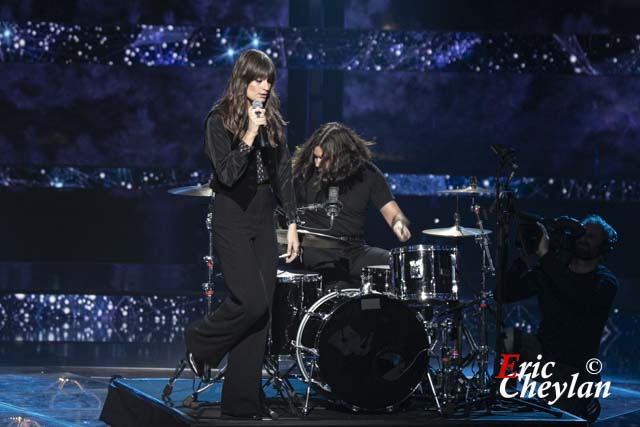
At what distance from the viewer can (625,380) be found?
6461 millimetres

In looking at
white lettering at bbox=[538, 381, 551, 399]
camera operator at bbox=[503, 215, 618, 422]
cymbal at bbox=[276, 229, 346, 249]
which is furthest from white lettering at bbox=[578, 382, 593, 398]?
cymbal at bbox=[276, 229, 346, 249]

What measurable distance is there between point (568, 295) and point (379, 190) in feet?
4.09

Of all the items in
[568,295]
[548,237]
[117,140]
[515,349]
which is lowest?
[515,349]

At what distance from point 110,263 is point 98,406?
4.31 meters

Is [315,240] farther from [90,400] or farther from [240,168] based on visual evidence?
[90,400]

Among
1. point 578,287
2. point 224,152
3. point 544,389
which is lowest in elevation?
point 544,389

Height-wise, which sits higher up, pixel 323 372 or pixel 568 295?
pixel 568 295

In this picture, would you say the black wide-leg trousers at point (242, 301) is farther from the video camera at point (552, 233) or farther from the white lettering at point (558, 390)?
the white lettering at point (558, 390)

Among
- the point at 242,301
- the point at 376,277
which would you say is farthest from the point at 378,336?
the point at 242,301

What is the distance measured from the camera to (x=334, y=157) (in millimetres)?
5262

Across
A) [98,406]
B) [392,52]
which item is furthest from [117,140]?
[98,406]

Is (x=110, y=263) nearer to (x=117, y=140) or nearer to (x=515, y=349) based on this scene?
(x=117, y=140)

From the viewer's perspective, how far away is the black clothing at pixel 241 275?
381cm

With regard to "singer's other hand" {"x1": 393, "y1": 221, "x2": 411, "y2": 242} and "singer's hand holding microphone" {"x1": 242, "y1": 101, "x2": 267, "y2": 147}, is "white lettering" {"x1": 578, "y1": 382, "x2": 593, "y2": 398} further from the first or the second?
"singer's hand holding microphone" {"x1": 242, "y1": 101, "x2": 267, "y2": 147}
